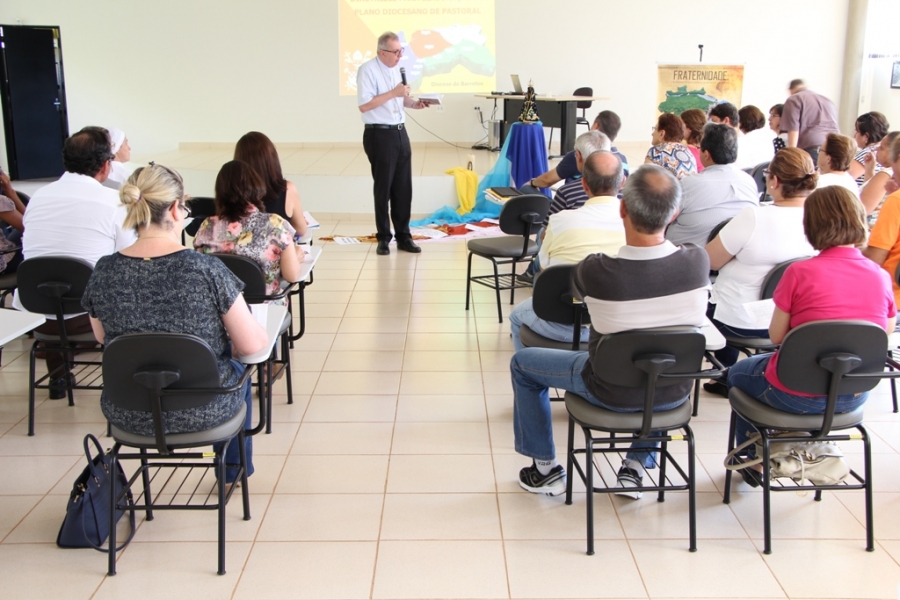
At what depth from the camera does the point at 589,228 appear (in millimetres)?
3037

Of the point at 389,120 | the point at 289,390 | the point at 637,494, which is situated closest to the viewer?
the point at 637,494

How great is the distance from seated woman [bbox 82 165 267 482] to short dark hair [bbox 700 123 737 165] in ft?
8.34

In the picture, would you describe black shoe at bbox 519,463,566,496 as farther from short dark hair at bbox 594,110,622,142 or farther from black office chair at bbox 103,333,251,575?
short dark hair at bbox 594,110,622,142

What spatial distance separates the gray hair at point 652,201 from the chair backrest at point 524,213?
2.09 m

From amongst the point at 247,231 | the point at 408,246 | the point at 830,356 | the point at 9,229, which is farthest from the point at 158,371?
the point at 408,246

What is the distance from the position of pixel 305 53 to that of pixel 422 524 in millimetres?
9273

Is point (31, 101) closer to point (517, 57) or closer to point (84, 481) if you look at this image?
point (517, 57)

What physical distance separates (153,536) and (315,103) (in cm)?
908

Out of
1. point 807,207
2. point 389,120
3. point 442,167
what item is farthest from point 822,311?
point 442,167

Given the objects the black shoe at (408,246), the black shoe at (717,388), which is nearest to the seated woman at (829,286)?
the black shoe at (717,388)

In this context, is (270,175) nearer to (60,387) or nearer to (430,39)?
(60,387)

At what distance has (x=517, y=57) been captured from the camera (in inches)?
418

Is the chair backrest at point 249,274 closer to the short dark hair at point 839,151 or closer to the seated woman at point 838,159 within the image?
the seated woman at point 838,159

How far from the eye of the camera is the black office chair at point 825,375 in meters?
2.12
